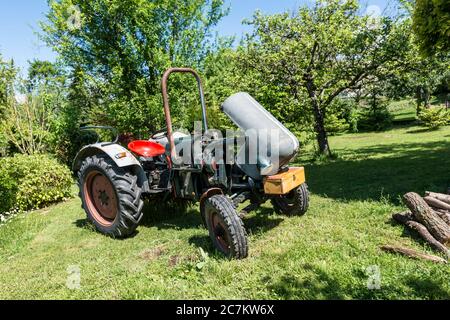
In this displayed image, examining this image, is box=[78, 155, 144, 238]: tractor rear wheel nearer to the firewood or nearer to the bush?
the bush

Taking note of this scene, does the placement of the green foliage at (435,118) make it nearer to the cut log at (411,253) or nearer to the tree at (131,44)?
the tree at (131,44)

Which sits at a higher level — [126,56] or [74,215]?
[126,56]

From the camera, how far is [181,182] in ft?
15.8

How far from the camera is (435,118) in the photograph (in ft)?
58.5

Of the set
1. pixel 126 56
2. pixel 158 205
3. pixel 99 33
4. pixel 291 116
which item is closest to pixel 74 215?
pixel 158 205

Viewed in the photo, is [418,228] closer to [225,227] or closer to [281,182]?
[281,182]

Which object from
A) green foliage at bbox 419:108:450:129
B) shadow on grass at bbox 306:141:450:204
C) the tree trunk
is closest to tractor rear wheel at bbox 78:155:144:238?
shadow on grass at bbox 306:141:450:204

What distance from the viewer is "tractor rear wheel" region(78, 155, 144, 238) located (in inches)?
186

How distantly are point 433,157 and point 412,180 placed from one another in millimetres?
3265

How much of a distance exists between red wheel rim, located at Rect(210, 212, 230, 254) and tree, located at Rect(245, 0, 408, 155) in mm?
6893

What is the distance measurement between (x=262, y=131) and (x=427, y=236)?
6.62ft

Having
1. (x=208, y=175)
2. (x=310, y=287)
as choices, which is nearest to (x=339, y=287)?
(x=310, y=287)

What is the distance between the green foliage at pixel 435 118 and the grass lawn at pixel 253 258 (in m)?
13.4
